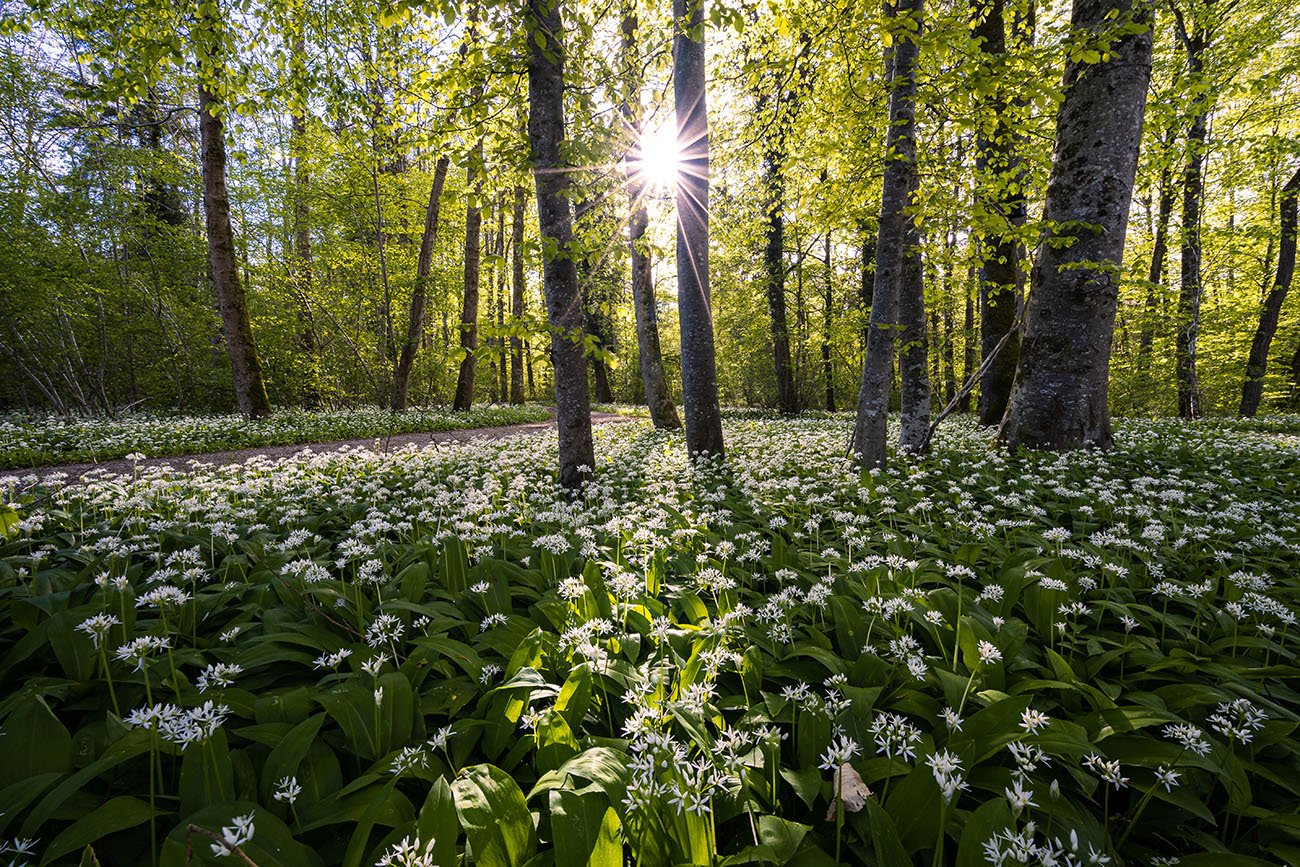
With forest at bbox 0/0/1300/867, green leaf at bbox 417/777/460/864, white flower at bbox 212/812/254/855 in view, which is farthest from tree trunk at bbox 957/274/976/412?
white flower at bbox 212/812/254/855

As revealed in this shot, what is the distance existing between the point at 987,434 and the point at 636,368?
35548 millimetres

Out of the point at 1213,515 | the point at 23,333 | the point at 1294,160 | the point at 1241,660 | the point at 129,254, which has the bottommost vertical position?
the point at 1241,660

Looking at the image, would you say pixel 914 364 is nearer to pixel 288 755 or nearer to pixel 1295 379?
pixel 288 755

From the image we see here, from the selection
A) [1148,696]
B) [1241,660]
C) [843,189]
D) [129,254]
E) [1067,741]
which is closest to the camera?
[1067,741]

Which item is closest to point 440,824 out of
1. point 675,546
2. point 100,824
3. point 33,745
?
point 100,824

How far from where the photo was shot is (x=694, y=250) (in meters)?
7.14

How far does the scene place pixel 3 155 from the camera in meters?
13.8

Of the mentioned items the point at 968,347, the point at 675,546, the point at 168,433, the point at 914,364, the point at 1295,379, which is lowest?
the point at 675,546

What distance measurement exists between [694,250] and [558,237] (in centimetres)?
227

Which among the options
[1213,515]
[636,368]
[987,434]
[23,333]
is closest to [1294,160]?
[987,434]

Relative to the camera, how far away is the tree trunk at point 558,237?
18.2 ft

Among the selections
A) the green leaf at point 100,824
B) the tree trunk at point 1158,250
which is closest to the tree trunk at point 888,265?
the green leaf at point 100,824

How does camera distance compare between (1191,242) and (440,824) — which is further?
(1191,242)

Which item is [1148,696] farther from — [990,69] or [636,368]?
[636,368]
